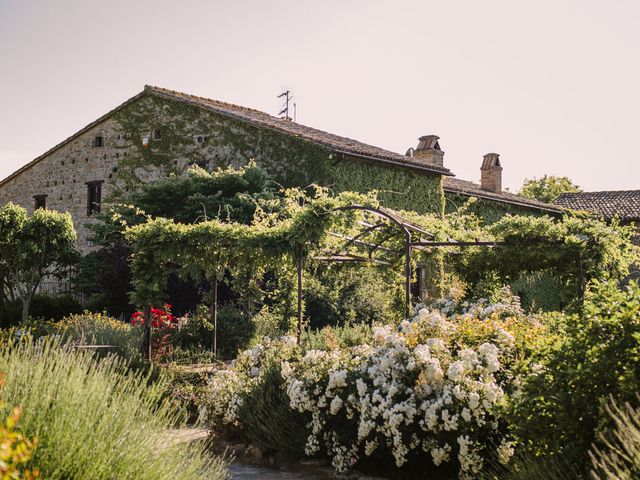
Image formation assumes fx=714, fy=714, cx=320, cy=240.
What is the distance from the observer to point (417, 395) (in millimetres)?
5836

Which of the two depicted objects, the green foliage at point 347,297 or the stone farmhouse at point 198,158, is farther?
the stone farmhouse at point 198,158

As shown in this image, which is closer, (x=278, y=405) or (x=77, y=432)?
(x=77, y=432)

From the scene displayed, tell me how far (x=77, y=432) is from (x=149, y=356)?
6705mm

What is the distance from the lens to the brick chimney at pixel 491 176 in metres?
27.9

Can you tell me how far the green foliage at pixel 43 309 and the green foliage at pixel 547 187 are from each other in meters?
42.9

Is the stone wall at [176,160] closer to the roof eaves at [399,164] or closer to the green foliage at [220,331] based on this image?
the roof eaves at [399,164]

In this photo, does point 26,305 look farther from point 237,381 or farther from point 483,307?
point 483,307

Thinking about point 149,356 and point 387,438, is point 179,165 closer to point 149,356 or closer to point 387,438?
point 149,356

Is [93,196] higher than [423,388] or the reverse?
higher

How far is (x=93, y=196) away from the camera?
872 inches

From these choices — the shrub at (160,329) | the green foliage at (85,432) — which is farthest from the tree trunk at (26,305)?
the green foliage at (85,432)

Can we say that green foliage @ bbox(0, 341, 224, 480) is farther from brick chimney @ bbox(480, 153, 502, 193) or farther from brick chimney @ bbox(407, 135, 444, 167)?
brick chimney @ bbox(480, 153, 502, 193)

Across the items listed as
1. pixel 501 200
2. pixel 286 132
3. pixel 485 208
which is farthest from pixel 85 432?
pixel 501 200

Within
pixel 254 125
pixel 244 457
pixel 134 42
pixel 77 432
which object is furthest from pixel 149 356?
pixel 254 125
